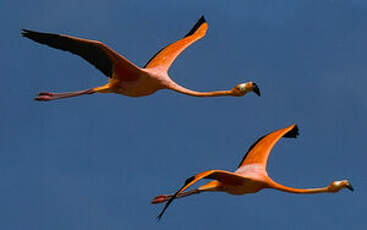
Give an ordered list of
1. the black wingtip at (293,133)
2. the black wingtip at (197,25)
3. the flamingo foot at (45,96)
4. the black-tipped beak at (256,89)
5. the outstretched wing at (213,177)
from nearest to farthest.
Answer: the outstretched wing at (213,177), the black-tipped beak at (256,89), the flamingo foot at (45,96), the black wingtip at (293,133), the black wingtip at (197,25)

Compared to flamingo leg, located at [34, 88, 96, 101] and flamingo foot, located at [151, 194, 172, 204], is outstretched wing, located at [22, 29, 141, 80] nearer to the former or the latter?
flamingo leg, located at [34, 88, 96, 101]

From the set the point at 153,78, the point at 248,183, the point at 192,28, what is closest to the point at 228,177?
the point at 248,183

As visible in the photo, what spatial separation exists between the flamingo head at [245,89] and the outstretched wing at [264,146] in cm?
218

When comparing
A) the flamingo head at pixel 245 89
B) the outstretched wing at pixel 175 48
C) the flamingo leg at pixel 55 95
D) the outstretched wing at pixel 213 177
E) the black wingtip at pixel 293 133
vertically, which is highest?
the outstretched wing at pixel 175 48

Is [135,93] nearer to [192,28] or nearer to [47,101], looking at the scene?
[47,101]

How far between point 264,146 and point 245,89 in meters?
3.04

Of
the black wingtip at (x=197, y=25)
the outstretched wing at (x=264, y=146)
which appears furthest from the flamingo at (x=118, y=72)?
the black wingtip at (x=197, y=25)

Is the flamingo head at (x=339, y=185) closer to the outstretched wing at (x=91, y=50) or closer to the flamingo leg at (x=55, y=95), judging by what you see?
the outstretched wing at (x=91, y=50)

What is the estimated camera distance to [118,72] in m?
34.1

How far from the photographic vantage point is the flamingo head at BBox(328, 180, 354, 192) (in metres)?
31.7

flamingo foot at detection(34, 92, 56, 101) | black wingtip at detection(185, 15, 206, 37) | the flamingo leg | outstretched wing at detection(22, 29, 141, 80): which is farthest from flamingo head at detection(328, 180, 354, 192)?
black wingtip at detection(185, 15, 206, 37)

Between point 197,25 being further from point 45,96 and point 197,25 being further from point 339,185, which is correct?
point 339,185

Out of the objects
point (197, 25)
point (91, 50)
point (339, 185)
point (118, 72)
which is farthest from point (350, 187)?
point (197, 25)

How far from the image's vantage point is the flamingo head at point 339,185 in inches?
1249
